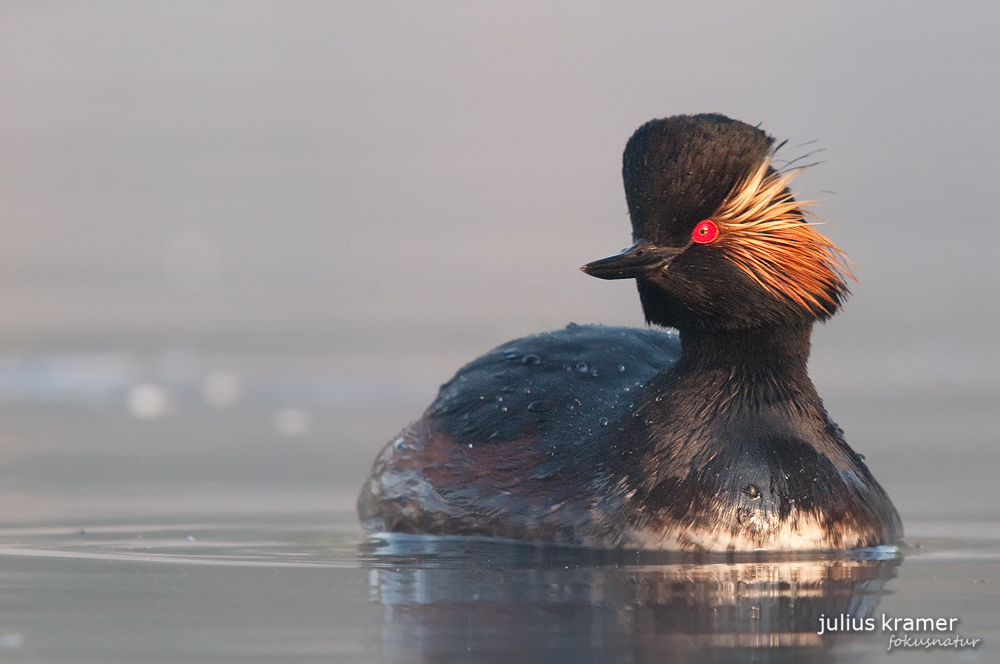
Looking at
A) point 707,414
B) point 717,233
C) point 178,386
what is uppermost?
point 178,386

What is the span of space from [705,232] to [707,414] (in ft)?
2.87

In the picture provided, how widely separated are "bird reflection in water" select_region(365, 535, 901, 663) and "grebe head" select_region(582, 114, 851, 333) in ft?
3.82

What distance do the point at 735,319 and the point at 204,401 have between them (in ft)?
17.6

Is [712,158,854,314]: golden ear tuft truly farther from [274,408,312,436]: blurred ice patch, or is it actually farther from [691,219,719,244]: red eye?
[274,408,312,436]: blurred ice patch

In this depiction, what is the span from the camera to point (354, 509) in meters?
9.55

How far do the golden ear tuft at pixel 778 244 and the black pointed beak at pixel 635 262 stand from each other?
276 millimetres

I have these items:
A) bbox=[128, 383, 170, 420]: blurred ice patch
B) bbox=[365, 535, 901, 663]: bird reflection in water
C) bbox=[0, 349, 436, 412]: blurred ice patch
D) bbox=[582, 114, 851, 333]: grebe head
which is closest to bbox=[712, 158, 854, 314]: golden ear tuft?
bbox=[582, 114, 851, 333]: grebe head

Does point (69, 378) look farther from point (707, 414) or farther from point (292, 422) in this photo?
point (707, 414)

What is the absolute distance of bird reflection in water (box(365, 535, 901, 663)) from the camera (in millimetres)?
6121

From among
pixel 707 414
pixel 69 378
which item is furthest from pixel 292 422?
pixel 707 414

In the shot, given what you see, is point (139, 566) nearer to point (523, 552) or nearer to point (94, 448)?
point (523, 552)

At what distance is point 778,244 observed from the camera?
798 cm

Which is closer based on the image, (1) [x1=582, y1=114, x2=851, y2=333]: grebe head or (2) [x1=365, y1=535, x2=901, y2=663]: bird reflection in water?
(2) [x1=365, y1=535, x2=901, y2=663]: bird reflection in water

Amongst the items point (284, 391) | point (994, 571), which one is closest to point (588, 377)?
point (994, 571)
